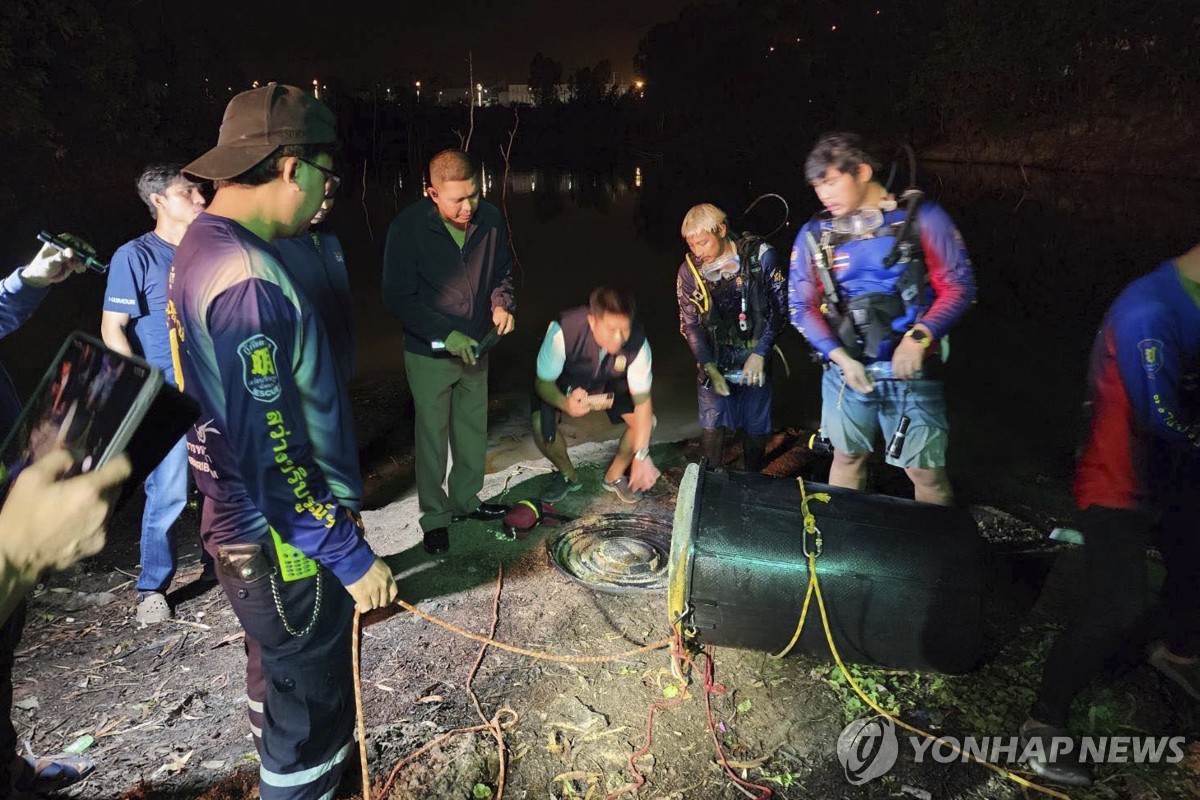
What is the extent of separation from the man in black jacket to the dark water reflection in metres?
3.20

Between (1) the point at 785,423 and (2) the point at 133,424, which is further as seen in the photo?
(1) the point at 785,423

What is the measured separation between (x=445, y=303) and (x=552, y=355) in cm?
71

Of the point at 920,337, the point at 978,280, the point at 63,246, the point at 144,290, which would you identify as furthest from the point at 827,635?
the point at 978,280

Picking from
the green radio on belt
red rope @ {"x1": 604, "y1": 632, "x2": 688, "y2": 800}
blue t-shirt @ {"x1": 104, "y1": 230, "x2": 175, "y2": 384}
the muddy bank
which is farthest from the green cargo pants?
the muddy bank

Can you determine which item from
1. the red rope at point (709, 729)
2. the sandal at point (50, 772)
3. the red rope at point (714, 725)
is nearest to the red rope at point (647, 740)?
the red rope at point (709, 729)

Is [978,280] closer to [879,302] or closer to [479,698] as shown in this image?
[879,302]

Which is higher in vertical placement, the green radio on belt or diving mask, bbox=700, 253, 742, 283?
diving mask, bbox=700, 253, 742, 283

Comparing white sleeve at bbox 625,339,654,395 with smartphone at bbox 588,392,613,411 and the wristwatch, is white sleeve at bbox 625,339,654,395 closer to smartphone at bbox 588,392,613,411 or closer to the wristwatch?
smartphone at bbox 588,392,613,411

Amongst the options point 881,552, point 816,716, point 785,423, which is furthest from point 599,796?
point 785,423

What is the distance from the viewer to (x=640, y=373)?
167 inches

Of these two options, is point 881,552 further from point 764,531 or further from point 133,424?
point 133,424

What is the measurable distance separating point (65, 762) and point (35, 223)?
24.5 metres

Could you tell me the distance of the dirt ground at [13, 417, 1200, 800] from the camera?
2.59m

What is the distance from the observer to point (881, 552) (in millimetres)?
2723
